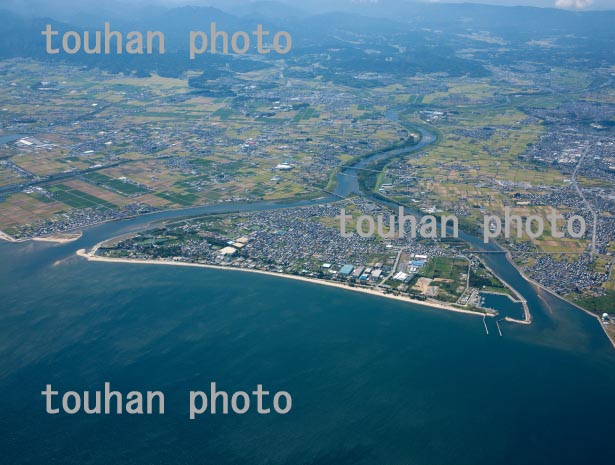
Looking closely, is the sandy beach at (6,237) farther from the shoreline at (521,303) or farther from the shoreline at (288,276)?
the shoreline at (521,303)

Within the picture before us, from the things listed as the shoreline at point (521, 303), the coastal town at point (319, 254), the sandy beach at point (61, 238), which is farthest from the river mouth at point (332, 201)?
the coastal town at point (319, 254)

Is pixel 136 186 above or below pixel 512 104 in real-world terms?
below

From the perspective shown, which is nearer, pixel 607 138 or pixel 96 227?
pixel 96 227

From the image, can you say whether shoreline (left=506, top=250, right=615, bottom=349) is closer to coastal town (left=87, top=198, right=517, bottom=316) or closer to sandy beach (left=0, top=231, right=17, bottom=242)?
coastal town (left=87, top=198, right=517, bottom=316)

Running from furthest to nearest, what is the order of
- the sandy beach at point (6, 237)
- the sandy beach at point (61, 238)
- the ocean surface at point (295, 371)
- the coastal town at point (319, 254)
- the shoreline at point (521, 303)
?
the sandy beach at point (61, 238) < the sandy beach at point (6, 237) < the coastal town at point (319, 254) < the shoreline at point (521, 303) < the ocean surface at point (295, 371)

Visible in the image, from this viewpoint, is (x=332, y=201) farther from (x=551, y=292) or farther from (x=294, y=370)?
(x=294, y=370)

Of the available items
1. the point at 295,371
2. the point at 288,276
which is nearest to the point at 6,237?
the point at 288,276

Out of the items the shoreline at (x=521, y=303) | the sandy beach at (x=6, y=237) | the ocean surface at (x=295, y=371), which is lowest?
the ocean surface at (x=295, y=371)

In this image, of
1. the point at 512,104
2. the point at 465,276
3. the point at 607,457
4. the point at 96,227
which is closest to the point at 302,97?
the point at 512,104

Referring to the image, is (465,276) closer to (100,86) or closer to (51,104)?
(51,104)
